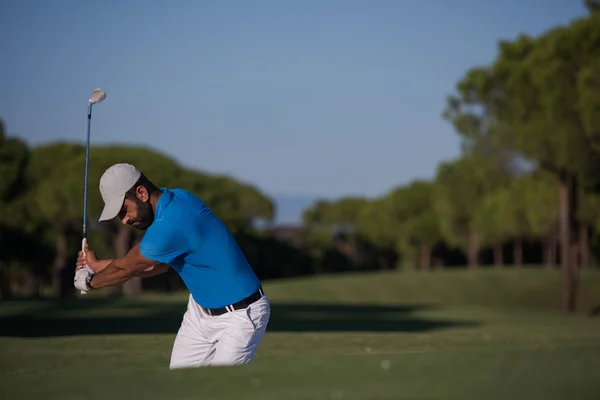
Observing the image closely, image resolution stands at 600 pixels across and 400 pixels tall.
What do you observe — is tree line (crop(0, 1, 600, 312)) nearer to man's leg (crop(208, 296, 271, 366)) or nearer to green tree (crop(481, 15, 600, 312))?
green tree (crop(481, 15, 600, 312))

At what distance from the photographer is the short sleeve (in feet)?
25.6

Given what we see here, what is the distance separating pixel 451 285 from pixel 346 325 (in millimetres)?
26390

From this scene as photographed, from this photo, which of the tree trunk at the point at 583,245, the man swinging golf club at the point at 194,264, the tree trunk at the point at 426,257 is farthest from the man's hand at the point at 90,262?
the tree trunk at the point at 426,257

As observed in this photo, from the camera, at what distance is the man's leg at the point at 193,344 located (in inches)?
330

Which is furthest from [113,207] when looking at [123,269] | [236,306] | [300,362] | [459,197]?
[459,197]

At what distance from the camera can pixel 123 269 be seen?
8156 millimetres

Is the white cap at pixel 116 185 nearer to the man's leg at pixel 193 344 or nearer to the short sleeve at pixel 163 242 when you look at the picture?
the short sleeve at pixel 163 242

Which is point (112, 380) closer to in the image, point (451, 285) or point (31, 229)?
point (451, 285)

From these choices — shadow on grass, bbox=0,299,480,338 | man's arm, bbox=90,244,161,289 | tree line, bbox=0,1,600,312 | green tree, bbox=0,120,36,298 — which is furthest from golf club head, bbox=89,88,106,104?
green tree, bbox=0,120,36,298

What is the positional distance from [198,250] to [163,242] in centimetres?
27

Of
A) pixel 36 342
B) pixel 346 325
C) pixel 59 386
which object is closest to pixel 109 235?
pixel 346 325

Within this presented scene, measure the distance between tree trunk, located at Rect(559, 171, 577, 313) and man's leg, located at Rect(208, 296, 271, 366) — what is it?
118 feet

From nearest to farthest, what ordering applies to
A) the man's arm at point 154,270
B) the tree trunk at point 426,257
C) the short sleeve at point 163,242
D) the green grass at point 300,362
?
the green grass at point 300,362, the short sleeve at point 163,242, the man's arm at point 154,270, the tree trunk at point 426,257

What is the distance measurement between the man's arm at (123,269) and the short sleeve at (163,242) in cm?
15
